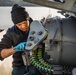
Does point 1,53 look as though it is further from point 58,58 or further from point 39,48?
point 58,58

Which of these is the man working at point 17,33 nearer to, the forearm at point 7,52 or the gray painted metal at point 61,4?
the forearm at point 7,52

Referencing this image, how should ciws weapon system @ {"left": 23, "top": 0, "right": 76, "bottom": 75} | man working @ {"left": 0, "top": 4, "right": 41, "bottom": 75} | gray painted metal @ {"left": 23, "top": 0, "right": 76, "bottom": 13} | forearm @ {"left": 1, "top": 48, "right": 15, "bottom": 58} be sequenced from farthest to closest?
1. man working @ {"left": 0, "top": 4, "right": 41, "bottom": 75}
2. forearm @ {"left": 1, "top": 48, "right": 15, "bottom": 58}
3. ciws weapon system @ {"left": 23, "top": 0, "right": 76, "bottom": 75}
4. gray painted metal @ {"left": 23, "top": 0, "right": 76, "bottom": 13}

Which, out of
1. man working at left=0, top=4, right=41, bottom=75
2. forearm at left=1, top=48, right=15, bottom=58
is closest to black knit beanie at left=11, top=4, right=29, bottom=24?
man working at left=0, top=4, right=41, bottom=75

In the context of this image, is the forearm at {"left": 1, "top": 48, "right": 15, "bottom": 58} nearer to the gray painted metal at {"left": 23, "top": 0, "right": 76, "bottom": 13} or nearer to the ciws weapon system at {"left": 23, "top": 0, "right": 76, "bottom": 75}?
the ciws weapon system at {"left": 23, "top": 0, "right": 76, "bottom": 75}

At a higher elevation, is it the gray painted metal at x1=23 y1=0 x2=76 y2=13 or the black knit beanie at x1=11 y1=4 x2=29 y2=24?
the gray painted metal at x1=23 y1=0 x2=76 y2=13

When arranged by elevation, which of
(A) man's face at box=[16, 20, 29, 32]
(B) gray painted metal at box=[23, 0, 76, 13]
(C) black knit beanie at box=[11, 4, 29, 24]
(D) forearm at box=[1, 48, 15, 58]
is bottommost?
(D) forearm at box=[1, 48, 15, 58]

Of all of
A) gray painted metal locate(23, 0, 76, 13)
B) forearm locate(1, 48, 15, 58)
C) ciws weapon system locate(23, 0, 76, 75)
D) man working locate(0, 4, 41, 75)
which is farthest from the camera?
man working locate(0, 4, 41, 75)

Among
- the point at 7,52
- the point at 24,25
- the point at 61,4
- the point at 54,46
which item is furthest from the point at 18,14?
the point at 61,4

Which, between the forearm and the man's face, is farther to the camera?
the man's face

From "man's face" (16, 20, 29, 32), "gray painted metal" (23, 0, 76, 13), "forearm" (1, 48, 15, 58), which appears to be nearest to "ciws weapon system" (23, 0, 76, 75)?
"gray painted metal" (23, 0, 76, 13)

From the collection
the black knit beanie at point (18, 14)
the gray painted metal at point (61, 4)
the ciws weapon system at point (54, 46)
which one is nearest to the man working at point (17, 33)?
Answer: the black knit beanie at point (18, 14)

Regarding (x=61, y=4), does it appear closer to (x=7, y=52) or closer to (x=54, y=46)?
(x=54, y=46)

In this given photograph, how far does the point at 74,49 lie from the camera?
2814 mm

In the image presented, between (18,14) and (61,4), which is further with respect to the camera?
(18,14)
